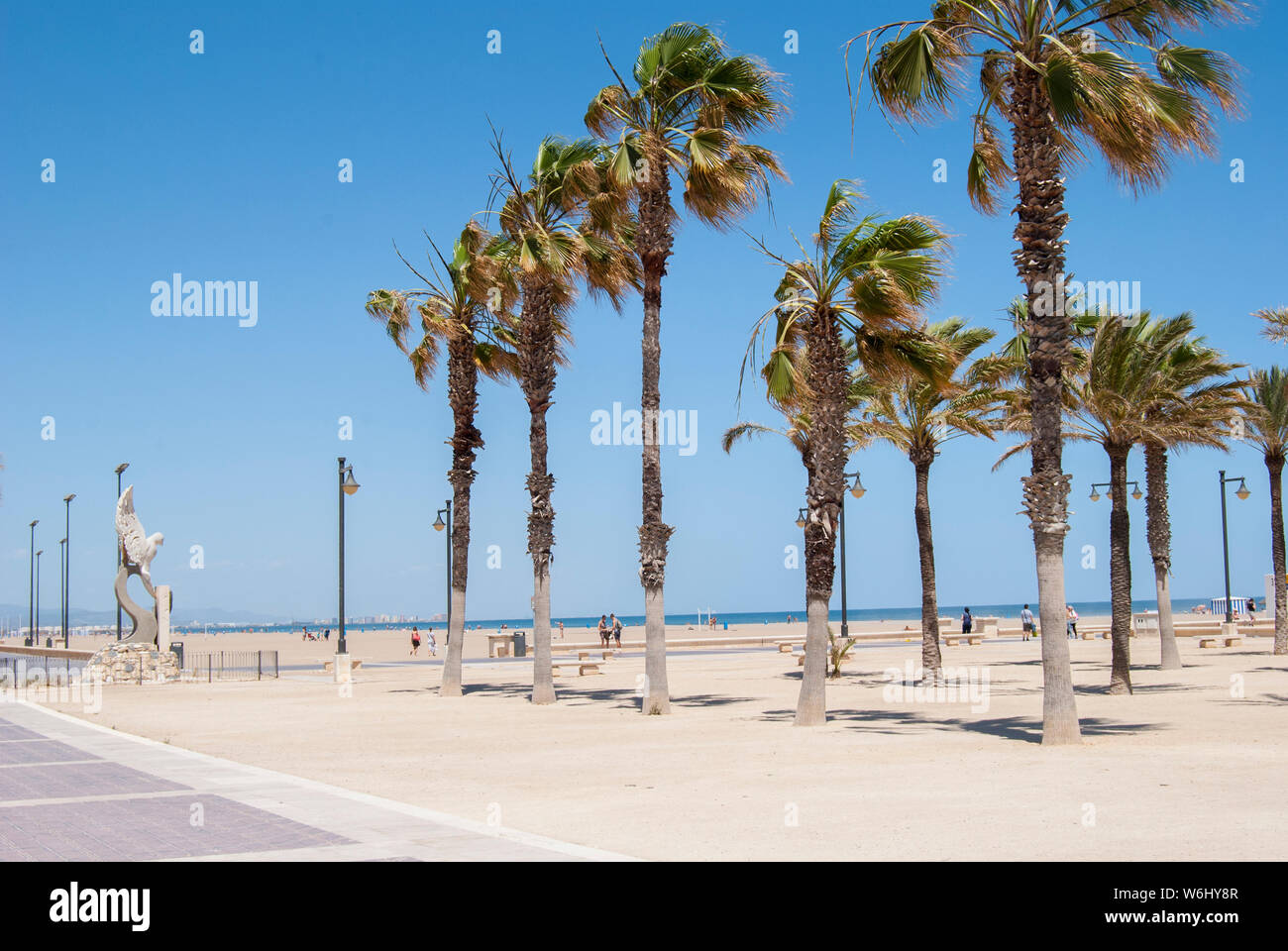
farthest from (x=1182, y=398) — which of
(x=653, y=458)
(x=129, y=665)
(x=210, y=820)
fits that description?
(x=129, y=665)

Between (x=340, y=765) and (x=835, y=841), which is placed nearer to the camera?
(x=835, y=841)

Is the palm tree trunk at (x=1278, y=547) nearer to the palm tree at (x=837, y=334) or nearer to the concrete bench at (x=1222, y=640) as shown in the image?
the concrete bench at (x=1222, y=640)

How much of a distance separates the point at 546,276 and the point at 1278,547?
80.5 feet

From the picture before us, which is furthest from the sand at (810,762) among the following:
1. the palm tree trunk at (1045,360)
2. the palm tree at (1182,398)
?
the palm tree at (1182,398)

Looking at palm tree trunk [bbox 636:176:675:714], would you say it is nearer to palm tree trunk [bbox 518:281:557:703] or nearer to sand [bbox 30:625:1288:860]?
sand [bbox 30:625:1288:860]

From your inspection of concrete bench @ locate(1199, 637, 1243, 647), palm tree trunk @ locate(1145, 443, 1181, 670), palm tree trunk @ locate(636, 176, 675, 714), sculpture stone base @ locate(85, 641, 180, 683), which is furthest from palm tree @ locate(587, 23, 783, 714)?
concrete bench @ locate(1199, 637, 1243, 647)

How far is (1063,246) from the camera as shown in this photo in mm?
15070

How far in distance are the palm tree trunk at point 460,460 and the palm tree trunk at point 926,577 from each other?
34.2 ft

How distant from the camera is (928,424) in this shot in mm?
26719

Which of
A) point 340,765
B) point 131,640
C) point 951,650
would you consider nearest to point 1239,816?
point 340,765

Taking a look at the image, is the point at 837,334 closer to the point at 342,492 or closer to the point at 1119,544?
the point at 1119,544

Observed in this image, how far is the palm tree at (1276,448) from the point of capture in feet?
109
